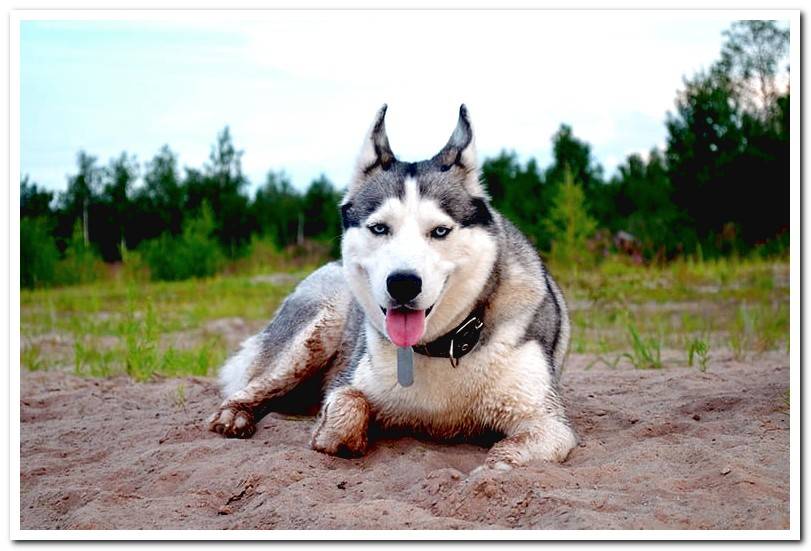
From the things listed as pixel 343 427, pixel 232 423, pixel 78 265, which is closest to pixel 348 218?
pixel 343 427

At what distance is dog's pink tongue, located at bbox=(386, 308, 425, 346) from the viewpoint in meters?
3.70

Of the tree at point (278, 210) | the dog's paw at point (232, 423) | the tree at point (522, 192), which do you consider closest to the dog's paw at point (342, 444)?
the dog's paw at point (232, 423)

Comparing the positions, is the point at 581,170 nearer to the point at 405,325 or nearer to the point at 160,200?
the point at 160,200

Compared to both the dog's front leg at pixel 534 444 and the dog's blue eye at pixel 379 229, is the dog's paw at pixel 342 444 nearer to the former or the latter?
the dog's front leg at pixel 534 444

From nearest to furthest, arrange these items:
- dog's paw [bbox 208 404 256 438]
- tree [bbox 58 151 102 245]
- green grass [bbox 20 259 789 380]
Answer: dog's paw [bbox 208 404 256 438] → tree [bbox 58 151 102 245] → green grass [bbox 20 259 789 380]

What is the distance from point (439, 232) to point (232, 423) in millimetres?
1618

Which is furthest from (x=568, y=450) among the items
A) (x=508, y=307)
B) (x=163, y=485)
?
(x=163, y=485)

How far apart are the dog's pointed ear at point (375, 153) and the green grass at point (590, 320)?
8.30 feet

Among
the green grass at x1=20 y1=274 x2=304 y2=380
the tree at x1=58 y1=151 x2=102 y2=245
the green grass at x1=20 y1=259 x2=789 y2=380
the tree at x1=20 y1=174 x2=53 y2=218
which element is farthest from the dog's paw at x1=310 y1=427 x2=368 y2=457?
the tree at x1=58 y1=151 x2=102 y2=245

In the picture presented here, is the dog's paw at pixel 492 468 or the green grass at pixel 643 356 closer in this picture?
the dog's paw at pixel 492 468

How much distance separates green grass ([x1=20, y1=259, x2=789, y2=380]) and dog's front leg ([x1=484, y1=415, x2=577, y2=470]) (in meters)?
2.01

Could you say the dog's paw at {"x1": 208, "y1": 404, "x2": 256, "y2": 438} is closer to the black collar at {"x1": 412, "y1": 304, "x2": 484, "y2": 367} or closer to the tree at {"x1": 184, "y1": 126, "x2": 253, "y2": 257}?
the black collar at {"x1": 412, "y1": 304, "x2": 484, "y2": 367}

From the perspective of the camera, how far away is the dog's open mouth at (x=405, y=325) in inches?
146

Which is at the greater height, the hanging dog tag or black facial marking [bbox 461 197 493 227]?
black facial marking [bbox 461 197 493 227]
